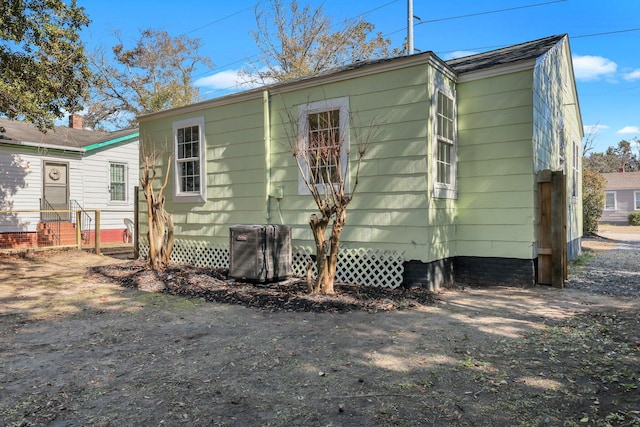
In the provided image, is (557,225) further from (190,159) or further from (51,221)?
(51,221)

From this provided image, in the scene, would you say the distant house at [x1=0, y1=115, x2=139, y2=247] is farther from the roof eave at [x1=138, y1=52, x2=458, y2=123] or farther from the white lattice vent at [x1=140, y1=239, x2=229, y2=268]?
the roof eave at [x1=138, y1=52, x2=458, y2=123]

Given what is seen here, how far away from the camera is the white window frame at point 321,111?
22.9 feet

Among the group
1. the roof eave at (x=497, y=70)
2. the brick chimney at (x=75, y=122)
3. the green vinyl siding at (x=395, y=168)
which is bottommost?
the green vinyl siding at (x=395, y=168)

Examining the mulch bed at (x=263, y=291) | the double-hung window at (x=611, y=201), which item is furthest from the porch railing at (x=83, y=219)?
the double-hung window at (x=611, y=201)

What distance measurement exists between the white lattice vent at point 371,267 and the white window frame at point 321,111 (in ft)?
3.61

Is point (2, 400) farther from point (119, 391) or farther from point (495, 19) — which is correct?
point (495, 19)

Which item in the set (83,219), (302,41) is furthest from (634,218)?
(83,219)

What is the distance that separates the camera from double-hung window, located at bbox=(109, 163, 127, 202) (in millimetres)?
15148

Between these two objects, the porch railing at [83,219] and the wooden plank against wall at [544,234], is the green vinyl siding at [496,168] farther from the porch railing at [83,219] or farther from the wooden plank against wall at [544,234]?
the porch railing at [83,219]

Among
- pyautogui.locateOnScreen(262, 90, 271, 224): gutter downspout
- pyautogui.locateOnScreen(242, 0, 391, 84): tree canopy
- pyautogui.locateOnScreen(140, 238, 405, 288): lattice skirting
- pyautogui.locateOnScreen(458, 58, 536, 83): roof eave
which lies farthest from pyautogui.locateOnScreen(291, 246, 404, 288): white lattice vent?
pyautogui.locateOnScreen(242, 0, 391, 84): tree canopy

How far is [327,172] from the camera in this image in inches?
237

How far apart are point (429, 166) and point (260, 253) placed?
291 centimetres

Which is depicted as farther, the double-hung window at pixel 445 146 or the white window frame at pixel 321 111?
the white window frame at pixel 321 111

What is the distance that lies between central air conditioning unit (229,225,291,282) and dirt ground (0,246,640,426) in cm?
116
